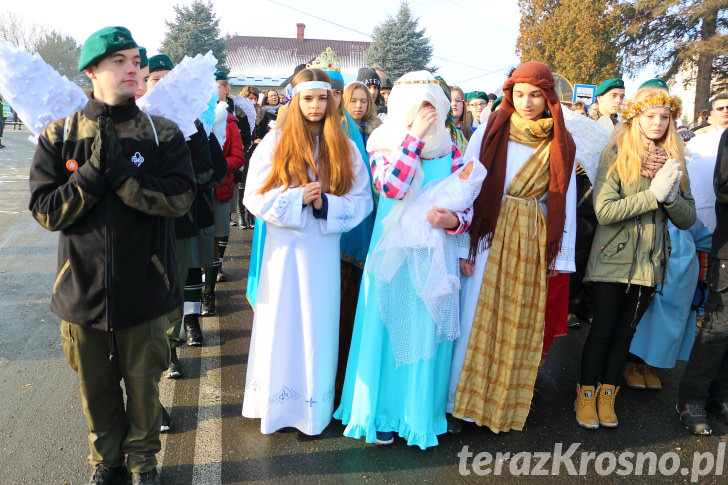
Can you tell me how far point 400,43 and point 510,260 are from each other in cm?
3337

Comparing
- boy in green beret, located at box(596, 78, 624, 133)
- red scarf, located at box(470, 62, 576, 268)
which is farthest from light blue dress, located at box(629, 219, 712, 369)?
boy in green beret, located at box(596, 78, 624, 133)

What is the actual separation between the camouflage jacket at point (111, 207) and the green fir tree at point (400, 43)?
33009 millimetres

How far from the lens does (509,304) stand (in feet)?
10.5

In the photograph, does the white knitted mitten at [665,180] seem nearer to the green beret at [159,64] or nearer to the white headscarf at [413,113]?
the white headscarf at [413,113]

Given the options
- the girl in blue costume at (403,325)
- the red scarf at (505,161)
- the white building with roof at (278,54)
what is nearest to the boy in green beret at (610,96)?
the red scarf at (505,161)

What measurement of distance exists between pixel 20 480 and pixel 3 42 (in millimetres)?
2057

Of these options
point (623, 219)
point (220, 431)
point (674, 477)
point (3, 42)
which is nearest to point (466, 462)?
point (674, 477)

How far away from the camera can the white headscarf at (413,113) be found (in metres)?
2.94

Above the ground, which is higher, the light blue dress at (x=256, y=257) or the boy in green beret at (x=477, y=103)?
the boy in green beret at (x=477, y=103)

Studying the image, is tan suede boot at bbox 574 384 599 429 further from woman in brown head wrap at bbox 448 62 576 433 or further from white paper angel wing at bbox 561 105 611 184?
white paper angel wing at bbox 561 105 611 184

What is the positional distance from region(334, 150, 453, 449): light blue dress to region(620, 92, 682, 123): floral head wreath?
Result: 1.22 meters

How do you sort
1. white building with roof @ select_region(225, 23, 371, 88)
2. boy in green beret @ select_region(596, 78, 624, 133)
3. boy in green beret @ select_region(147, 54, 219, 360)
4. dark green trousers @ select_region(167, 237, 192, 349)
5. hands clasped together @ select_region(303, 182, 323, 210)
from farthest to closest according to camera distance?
1. white building with roof @ select_region(225, 23, 371, 88)
2. boy in green beret @ select_region(596, 78, 624, 133)
3. dark green trousers @ select_region(167, 237, 192, 349)
4. boy in green beret @ select_region(147, 54, 219, 360)
5. hands clasped together @ select_region(303, 182, 323, 210)

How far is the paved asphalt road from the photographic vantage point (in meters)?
2.86

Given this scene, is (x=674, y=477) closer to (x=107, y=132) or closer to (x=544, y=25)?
(x=107, y=132)
